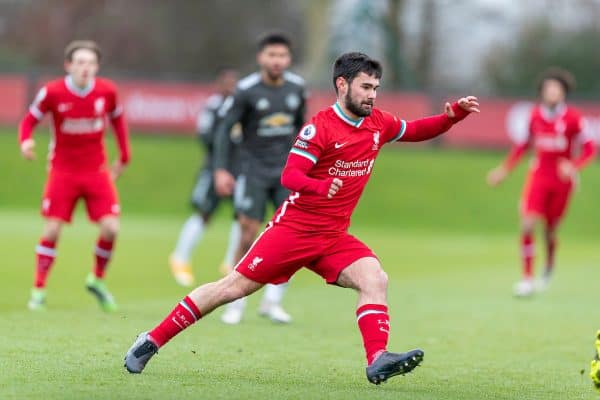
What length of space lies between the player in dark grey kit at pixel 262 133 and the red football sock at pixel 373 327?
336cm

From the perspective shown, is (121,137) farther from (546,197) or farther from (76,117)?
(546,197)

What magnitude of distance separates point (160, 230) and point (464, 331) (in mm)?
12139

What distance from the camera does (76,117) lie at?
10.6 meters

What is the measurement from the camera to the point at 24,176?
27656mm

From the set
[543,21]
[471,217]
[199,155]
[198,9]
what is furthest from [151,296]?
[198,9]

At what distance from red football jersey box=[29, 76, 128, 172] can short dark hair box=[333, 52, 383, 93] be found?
3953 mm

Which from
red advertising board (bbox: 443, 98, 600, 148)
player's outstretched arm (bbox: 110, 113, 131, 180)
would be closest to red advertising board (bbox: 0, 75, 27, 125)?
red advertising board (bbox: 443, 98, 600, 148)

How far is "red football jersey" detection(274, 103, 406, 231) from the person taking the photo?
7188 millimetres

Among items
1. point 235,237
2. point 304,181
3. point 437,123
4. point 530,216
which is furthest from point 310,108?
point 304,181

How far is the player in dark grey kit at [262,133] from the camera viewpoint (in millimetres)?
10555

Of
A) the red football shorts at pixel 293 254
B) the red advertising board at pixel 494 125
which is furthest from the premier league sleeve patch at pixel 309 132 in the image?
the red advertising board at pixel 494 125

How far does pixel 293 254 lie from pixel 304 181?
0.59 meters

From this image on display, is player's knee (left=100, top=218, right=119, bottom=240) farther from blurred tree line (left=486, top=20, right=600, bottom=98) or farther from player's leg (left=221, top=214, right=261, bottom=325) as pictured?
blurred tree line (left=486, top=20, right=600, bottom=98)

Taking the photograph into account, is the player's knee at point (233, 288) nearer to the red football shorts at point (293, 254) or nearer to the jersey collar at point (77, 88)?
the red football shorts at point (293, 254)
